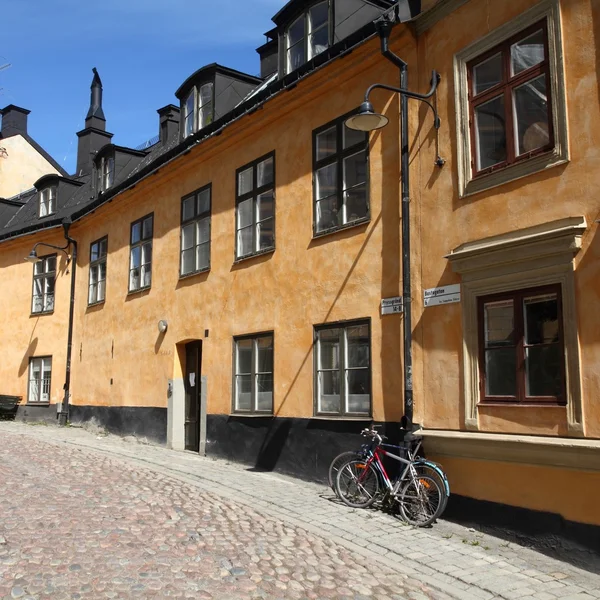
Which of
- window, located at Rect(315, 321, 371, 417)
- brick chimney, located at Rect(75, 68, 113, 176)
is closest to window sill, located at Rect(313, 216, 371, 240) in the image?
window, located at Rect(315, 321, 371, 417)

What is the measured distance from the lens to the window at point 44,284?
22.0 meters

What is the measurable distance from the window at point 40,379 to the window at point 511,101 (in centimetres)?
1638

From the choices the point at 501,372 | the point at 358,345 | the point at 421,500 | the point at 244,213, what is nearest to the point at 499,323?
the point at 501,372

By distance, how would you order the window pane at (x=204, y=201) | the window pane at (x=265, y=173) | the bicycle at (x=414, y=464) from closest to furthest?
the bicycle at (x=414, y=464) < the window pane at (x=265, y=173) < the window pane at (x=204, y=201)

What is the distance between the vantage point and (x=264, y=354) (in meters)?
12.5

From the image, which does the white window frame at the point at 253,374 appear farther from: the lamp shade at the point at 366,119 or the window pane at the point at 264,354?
the lamp shade at the point at 366,119

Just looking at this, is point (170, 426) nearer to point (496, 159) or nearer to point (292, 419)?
point (292, 419)

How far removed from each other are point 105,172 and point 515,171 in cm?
1508

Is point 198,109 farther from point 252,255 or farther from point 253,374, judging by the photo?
point 253,374

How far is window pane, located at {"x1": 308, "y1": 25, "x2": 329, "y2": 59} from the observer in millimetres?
11992

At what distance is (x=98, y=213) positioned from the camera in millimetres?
19562

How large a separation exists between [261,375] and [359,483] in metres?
3.75

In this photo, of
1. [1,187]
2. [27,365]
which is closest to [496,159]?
[27,365]

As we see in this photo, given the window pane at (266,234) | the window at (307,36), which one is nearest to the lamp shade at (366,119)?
the window at (307,36)
